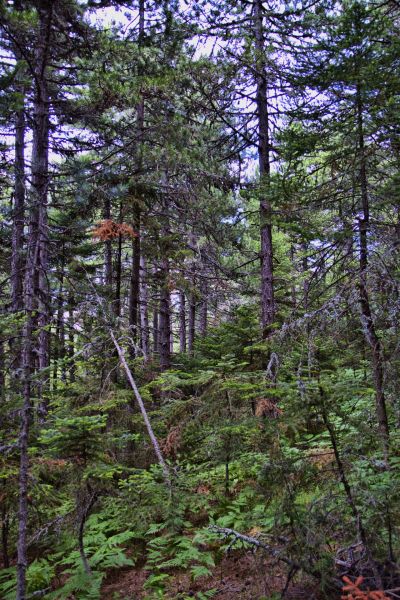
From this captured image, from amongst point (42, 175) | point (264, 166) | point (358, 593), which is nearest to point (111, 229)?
point (42, 175)

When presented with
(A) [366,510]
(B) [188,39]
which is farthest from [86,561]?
(B) [188,39]

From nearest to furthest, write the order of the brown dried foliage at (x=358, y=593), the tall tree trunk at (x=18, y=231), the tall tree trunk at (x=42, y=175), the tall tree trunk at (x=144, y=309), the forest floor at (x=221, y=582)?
the brown dried foliage at (x=358, y=593) < the forest floor at (x=221, y=582) < the tall tree trunk at (x=42, y=175) < the tall tree trunk at (x=18, y=231) < the tall tree trunk at (x=144, y=309)

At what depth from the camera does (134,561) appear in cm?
575

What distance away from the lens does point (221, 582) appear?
16.6 feet

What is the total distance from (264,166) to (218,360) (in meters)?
5.28

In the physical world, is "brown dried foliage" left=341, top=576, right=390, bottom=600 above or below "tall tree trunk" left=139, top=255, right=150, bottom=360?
below

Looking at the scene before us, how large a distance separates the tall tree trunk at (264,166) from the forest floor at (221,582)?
4987 millimetres

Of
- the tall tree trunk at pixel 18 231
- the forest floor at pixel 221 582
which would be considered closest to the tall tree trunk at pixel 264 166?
the forest floor at pixel 221 582

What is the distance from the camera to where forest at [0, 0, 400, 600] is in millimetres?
3859

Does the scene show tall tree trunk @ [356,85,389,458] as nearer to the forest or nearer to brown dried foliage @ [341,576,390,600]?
the forest

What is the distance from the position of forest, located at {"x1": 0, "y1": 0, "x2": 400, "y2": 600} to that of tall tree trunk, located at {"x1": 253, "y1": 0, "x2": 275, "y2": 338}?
0.05m

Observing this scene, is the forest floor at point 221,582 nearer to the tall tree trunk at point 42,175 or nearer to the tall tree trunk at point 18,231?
the tall tree trunk at point 42,175

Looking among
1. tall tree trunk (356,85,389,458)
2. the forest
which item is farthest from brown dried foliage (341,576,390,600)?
tall tree trunk (356,85,389,458)

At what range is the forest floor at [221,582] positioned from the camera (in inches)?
176
